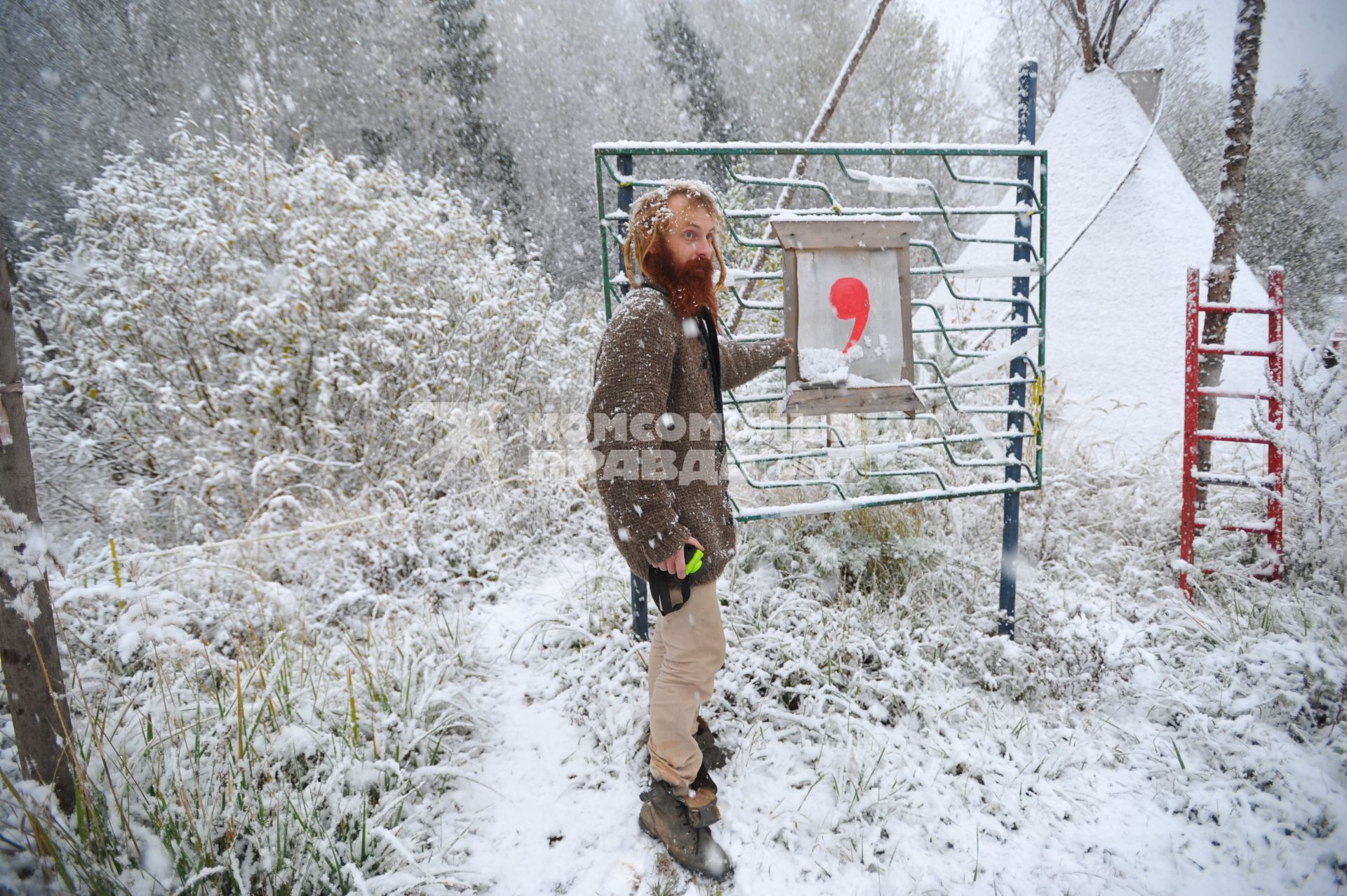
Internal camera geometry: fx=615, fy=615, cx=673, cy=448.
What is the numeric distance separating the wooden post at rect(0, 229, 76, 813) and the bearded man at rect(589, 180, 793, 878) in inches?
56.0

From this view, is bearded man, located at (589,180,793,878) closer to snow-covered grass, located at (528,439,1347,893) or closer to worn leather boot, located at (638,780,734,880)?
worn leather boot, located at (638,780,734,880)

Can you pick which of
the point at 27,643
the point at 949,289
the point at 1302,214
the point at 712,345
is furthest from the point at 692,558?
the point at 1302,214

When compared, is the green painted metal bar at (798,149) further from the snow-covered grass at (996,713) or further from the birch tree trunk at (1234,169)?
the birch tree trunk at (1234,169)

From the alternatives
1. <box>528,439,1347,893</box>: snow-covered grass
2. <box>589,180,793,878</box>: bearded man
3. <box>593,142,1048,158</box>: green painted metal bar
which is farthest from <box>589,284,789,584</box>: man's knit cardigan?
<box>528,439,1347,893</box>: snow-covered grass

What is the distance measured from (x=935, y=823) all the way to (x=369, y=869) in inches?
70.9

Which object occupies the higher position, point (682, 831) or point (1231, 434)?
point (1231, 434)

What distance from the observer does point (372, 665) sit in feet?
8.79

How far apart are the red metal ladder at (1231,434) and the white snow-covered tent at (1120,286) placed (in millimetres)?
1079

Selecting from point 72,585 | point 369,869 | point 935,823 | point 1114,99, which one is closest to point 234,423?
point 72,585

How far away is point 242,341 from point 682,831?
14.9 ft

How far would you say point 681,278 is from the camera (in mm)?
1851

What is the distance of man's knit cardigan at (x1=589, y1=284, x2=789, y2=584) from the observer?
1.63 meters

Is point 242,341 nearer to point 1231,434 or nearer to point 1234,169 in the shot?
point 1231,434

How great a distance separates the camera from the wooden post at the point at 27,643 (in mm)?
1524
